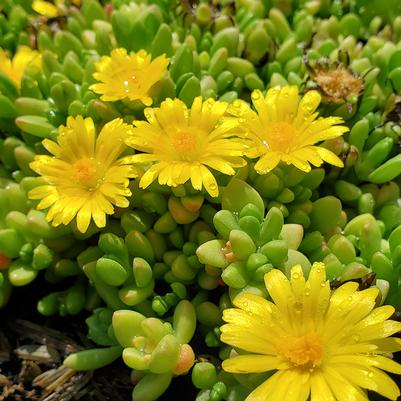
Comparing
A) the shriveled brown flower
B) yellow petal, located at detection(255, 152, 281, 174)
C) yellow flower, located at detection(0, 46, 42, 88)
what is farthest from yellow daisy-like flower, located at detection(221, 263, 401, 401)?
yellow flower, located at detection(0, 46, 42, 88)

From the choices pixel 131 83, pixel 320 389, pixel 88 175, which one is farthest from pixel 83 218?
pixel 320 389

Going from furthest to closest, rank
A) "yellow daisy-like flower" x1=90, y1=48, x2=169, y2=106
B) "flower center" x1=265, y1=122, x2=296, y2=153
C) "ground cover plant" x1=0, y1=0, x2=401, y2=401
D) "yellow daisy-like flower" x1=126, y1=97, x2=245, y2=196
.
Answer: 1. "yellow daisy-like flower" x1=90, y1=48, x2=169, y2=106
2. "flower center" x1=265, y1=122, x2=296, y2=153
3. "yellow daisy-like flower" x1=126, y1=97, x2=245, y2=196
4. "ground cover plant" x1=0, y1=0, x2=401, y2=401

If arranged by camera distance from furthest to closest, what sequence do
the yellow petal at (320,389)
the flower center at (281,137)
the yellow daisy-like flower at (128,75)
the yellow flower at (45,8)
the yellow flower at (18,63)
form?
the yellow flower at (45,8)
the yellow flower at (18,63)
the yellow daisy-like flower at (128,75)
the flower center at (281,137)
the yellow petal at (320,389)

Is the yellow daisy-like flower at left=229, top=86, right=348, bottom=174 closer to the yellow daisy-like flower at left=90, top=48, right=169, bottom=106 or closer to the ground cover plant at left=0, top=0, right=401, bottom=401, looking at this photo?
the ground cover plant at left=0, top=0, right=401, bottom=401

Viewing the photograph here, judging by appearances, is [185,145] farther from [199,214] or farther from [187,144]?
[199,214]

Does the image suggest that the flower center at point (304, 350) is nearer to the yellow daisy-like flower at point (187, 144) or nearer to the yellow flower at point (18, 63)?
the yellow daisy-like flower at point (187, 144)

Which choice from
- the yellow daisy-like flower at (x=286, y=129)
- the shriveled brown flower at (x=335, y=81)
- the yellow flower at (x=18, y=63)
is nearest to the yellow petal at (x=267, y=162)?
the yellow daisy-like flower at (x=286, y=129)
